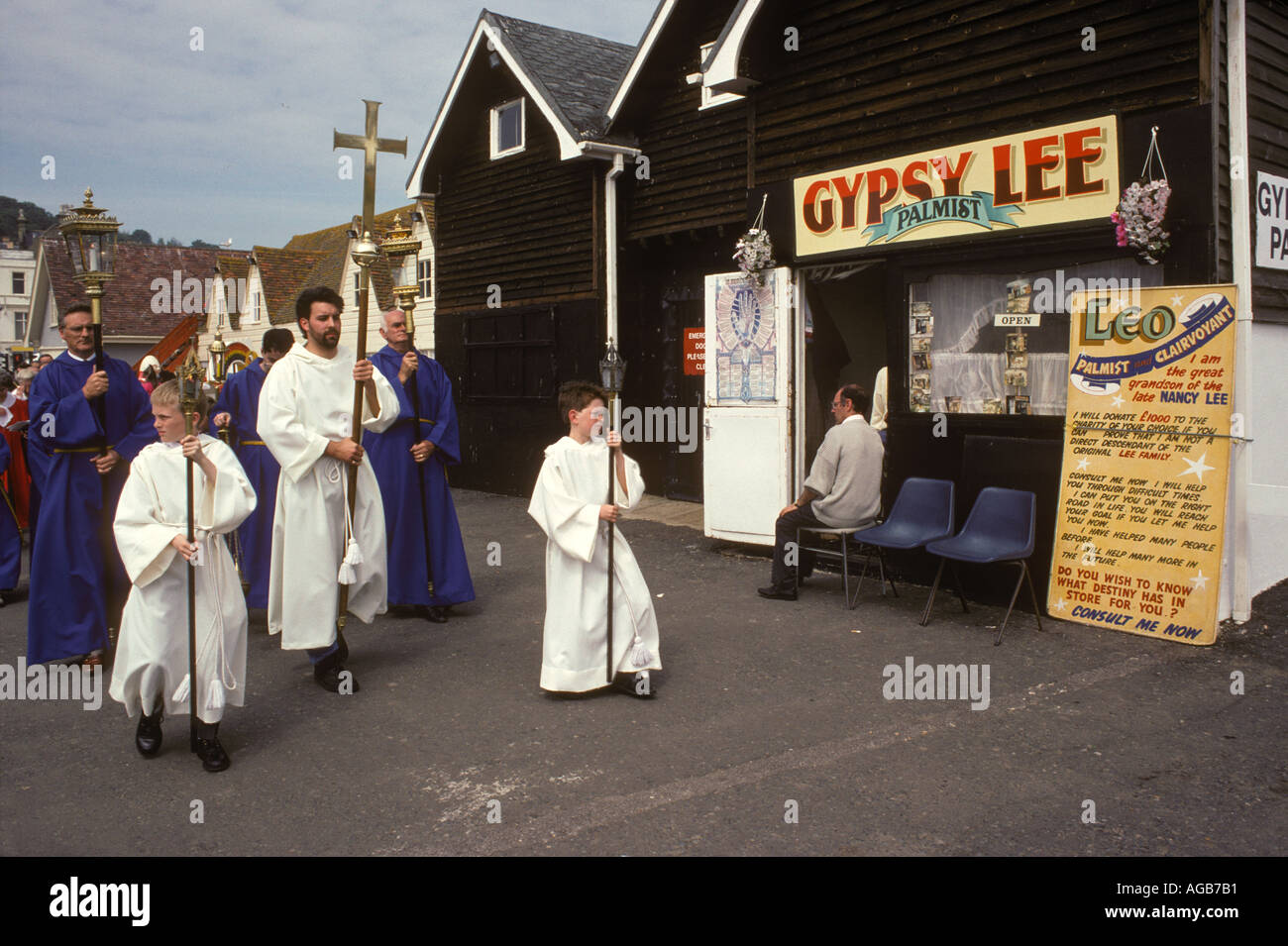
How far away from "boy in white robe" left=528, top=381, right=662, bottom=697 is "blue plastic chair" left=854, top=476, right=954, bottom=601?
246 cm

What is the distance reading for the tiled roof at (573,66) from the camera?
43.2ft

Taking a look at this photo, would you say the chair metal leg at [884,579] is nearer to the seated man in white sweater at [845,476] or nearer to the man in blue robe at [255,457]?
the seated man in white sweater at [845,476]

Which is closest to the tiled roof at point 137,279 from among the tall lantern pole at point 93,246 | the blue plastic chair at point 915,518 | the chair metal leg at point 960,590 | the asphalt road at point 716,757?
the tall lantern pole at point 93,246

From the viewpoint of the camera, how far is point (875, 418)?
10594 millimetres

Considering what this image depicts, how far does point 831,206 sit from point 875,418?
8.53 feet

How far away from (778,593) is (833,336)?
139 inches

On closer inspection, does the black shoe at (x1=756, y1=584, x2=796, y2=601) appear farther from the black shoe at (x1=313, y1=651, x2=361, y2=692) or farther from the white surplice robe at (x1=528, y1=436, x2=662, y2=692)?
the black shoe at (x1=313, y1=651, x2=361, y2=692)

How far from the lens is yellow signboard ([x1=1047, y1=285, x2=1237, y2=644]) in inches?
248

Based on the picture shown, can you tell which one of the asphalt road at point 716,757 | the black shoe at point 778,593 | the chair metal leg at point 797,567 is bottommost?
the asphalt road at point 716,757

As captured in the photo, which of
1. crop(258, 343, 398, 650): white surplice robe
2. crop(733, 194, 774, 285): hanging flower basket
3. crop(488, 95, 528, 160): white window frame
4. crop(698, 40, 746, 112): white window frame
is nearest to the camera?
crop(258, 343, 398, 650): white surplice robe

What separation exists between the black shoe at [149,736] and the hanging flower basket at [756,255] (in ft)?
20.5

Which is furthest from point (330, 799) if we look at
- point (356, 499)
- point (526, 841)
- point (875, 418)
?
point (875, 418)

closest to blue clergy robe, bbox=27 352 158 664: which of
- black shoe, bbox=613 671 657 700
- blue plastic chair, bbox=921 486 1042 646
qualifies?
black shoe, bbox=613 671 657 700

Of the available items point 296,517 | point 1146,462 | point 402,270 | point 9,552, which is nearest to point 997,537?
point 1146,462
